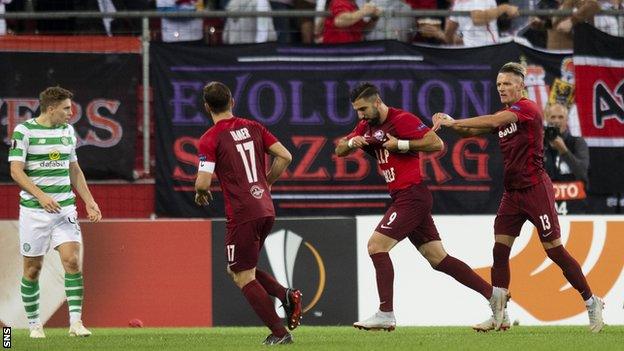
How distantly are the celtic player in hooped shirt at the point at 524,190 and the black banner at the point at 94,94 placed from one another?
4.65 m

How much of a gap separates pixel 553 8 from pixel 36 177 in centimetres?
732

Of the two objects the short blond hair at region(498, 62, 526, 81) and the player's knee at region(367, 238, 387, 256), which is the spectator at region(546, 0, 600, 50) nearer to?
the short blond hair at region(498, 62, 526, 81)

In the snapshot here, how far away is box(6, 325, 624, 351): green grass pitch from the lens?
34.2 ft

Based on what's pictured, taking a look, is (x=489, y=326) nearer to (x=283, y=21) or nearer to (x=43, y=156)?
(x=43, y=156)

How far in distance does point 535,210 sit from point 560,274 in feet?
10.0

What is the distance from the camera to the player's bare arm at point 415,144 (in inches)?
451

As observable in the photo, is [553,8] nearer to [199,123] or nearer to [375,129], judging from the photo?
[199,123]

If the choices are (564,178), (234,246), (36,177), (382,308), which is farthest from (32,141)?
(564,178)

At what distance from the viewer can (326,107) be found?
1527 cm

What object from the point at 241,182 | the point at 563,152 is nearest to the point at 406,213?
the point at 241,182

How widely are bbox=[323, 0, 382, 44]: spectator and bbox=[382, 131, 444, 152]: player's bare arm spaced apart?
13.5 ft

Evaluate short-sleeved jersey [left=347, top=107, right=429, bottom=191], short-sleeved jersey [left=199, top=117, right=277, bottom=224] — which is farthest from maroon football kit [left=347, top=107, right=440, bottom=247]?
short-sleeved jersey [left=199, top=117, right=277, bottom=224]

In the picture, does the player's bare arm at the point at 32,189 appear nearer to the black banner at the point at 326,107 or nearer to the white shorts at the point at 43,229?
the white shorts at the point at 43,229

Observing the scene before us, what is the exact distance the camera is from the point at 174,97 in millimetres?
15133
